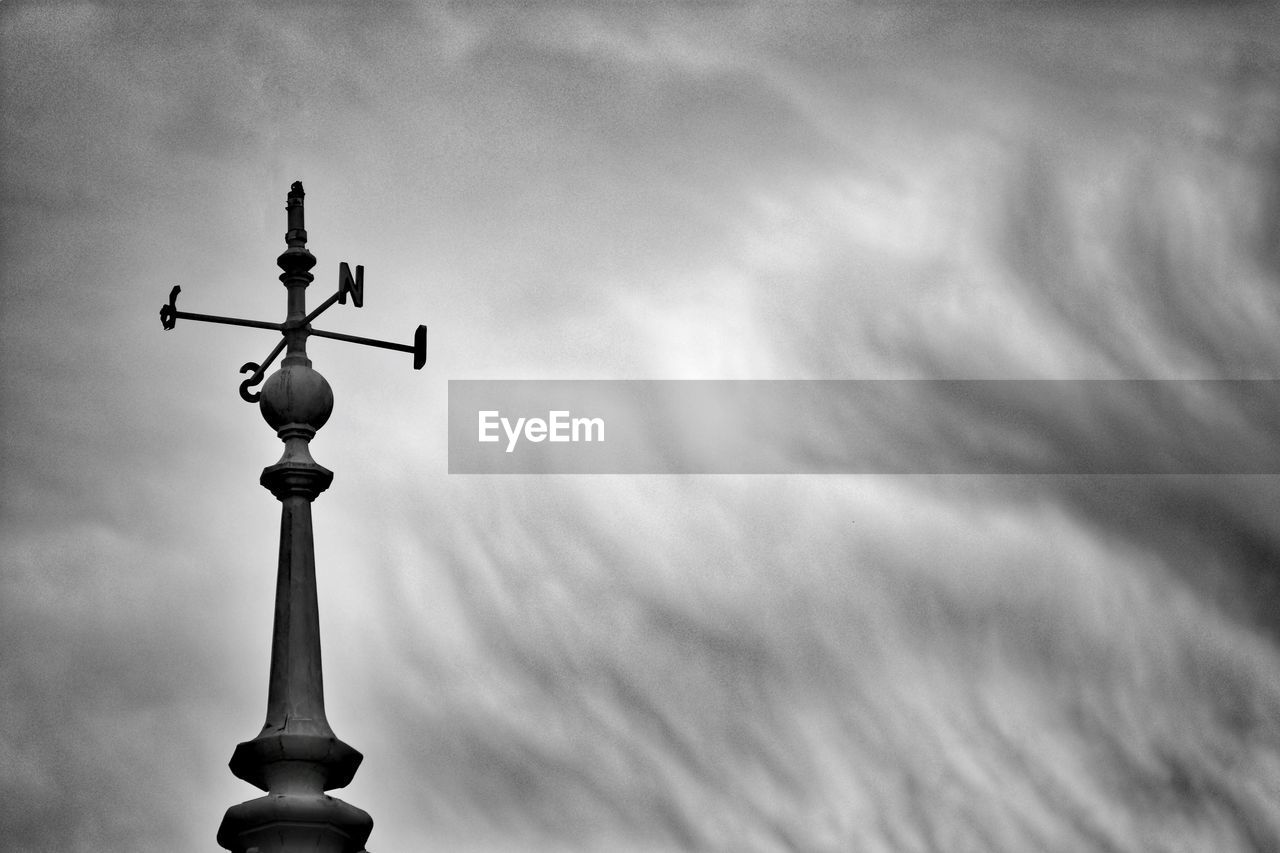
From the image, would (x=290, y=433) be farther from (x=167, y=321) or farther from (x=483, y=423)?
(x=483, y=423)

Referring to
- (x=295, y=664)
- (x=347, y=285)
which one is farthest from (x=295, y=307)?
(x=295, y=664)

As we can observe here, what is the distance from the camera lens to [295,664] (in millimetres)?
12797

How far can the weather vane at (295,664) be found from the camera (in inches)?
476

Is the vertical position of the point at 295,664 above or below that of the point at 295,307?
below

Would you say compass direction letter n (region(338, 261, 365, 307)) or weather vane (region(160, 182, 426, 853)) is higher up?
compass direction letter n (region(338, 261, 365, 307))

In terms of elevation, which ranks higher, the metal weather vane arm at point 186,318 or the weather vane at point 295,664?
the metal weather vane arm at point 186,318

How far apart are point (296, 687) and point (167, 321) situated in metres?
4.06

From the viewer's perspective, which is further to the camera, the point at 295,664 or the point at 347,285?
the point at 347,285

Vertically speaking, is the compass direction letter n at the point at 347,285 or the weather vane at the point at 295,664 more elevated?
the compass direction letter n at the point at 347,285

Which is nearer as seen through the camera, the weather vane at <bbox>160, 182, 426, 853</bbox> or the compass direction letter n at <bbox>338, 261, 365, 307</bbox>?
the weather vane at <bbox>160, 182, 426, 853</bbox>

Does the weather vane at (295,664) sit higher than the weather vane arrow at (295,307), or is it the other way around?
the weather vane arrow at (295,307)

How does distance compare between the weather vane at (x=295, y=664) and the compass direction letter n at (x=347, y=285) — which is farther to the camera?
the compass direction letter n at (x=347, y=285)

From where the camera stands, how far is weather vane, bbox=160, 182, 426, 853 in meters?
12.1

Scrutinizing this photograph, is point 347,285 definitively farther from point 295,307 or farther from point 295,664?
point 295,664
